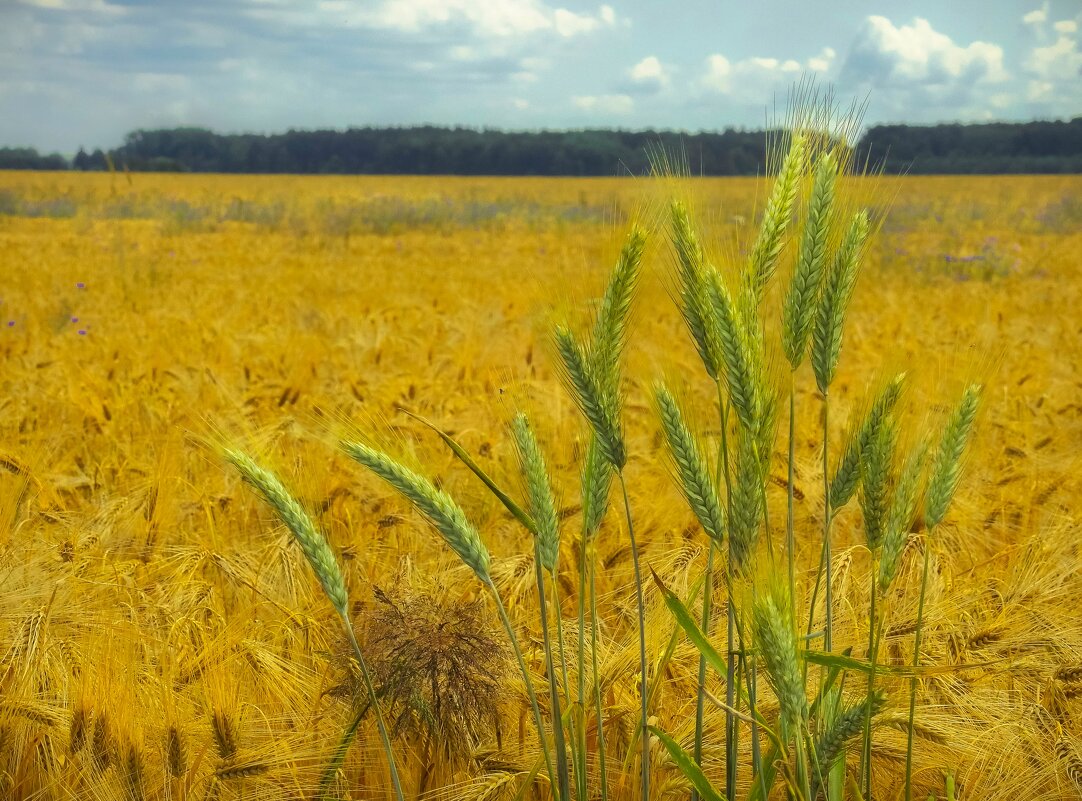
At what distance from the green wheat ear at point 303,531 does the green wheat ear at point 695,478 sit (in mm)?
424

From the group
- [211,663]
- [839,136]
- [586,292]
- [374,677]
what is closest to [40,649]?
[211,663]

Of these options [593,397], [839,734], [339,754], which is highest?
[593,397]

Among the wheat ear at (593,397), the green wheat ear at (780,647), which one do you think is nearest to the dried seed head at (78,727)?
the wheat ear at (593,397)

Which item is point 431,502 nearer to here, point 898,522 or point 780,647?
point 780,647

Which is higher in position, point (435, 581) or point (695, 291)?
point (695, 291)

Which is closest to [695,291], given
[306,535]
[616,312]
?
[616,312]

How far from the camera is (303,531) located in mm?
1180

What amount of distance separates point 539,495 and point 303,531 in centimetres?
29

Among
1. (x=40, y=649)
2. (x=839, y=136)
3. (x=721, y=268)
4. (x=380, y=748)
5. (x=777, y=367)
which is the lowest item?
(x=380, y=748)

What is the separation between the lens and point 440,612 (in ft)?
5.16

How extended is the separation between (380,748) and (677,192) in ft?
3.25

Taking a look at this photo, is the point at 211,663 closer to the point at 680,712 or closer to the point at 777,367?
the point at 680,712

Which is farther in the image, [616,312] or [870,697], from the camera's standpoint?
[616,312]

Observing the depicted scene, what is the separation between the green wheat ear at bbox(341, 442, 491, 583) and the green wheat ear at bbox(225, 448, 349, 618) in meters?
0.11
